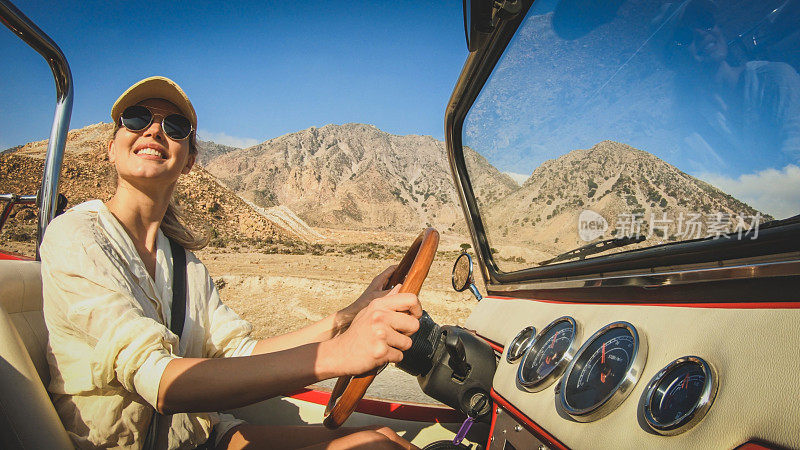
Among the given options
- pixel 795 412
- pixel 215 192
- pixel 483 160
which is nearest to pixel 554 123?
pixel 483 160

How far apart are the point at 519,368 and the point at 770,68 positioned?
1150mm

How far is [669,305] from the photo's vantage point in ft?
3.86

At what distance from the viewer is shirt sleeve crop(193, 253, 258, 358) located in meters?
1.84

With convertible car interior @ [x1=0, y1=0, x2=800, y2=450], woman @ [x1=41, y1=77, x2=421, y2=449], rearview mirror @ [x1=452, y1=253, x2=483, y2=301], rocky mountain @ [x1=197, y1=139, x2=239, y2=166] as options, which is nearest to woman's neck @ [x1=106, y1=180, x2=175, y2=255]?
woman @ [x1=41, y1=77, x2=421, y2=449]

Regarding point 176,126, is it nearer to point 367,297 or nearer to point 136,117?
point 136,117

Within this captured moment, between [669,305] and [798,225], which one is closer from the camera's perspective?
[798,225]

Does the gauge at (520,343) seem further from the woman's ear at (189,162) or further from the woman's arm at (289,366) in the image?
the woman's ear at (189,162)

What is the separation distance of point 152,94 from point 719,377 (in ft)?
6.94

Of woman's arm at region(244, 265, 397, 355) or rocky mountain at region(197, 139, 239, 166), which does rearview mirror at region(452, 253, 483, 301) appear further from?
rocky mountain at region(197, 139, 239, 166)

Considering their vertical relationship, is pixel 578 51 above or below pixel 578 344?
above

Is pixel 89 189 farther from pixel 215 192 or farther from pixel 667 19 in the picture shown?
pixel 667 19

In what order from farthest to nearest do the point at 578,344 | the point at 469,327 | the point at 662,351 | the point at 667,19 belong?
the point at 469,327 < the point at 578,344 < the point at 667,19 < the point at 662,351

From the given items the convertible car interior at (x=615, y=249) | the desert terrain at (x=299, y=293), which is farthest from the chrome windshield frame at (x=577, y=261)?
the desert terrain at (x=299, y=293)

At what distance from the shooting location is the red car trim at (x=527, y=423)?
1.19 m
